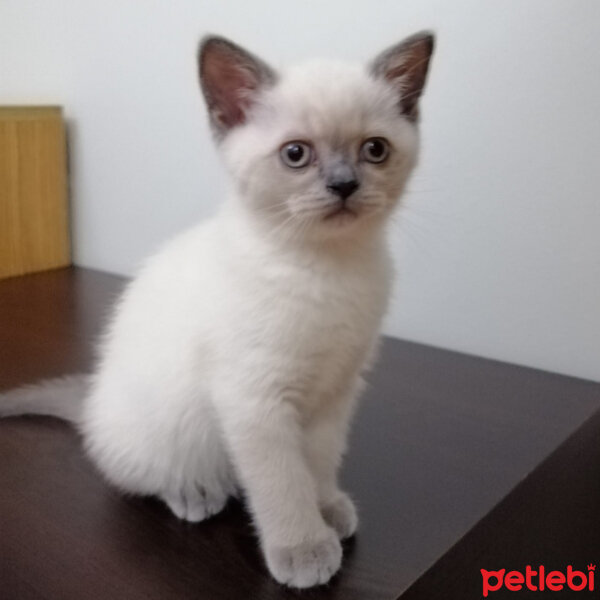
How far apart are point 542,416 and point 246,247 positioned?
480 millimetres

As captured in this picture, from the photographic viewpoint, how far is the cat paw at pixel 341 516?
2.32ft

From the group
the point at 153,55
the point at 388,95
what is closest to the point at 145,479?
the point at 388,95

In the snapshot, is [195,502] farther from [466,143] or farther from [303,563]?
[466,143]

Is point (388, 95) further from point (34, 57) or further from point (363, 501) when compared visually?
point (34, 57)

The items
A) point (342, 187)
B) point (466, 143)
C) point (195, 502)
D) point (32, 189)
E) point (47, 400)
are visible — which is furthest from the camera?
point (32, 189)

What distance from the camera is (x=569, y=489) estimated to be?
0.88 meters

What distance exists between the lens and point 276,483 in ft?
2.14

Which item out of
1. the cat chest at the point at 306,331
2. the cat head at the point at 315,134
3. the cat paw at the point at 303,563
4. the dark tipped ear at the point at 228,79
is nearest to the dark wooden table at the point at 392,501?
the cat paw at the point at 303,563

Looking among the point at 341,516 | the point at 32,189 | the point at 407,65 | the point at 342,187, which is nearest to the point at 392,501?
the point at 341,516

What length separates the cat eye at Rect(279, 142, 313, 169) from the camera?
645 mm

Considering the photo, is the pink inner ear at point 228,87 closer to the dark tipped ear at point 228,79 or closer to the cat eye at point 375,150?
the dark tipped ear at point 228,79

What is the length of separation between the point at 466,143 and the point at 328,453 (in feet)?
1.71

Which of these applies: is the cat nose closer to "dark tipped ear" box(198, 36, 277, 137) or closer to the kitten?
the kitten

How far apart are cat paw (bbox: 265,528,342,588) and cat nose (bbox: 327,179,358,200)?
0.31 m
